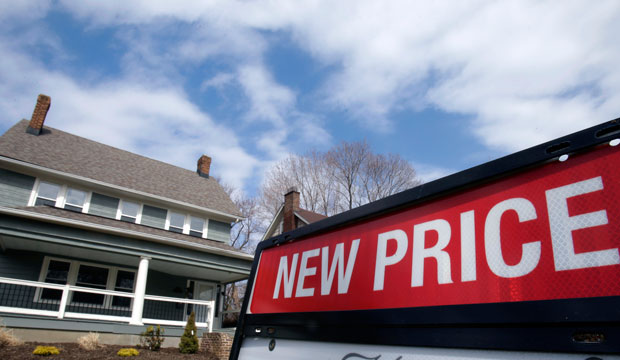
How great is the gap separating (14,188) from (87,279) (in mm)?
4459

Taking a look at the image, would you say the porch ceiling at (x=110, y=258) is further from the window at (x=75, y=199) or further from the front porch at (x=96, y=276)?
the window at (x=75, y=199)

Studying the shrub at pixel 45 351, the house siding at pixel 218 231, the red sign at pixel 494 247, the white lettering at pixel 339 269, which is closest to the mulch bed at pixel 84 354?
the shrub at pixel 45 351

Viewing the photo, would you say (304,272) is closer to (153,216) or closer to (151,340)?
(151,340)

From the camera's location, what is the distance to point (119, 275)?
1752 cm

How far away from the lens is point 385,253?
7.45 feet

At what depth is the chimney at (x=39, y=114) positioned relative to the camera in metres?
18.4

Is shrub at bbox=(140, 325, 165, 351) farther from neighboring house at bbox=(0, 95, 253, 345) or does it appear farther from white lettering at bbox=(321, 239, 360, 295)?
white lettering at bbox=(321, 239, 360, 295)

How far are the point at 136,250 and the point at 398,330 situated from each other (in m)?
15.4

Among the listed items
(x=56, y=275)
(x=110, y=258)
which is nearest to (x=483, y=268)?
(x=110, y=258)

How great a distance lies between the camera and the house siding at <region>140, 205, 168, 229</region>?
Result: 1880 centimetres

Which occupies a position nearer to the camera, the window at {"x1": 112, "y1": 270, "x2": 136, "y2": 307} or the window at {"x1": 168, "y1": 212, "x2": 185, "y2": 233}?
the window at {"x1": 112, "y1": 270, "x2": 136, "y2": 307}

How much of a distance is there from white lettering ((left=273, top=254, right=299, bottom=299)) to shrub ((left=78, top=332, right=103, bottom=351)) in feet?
35.9

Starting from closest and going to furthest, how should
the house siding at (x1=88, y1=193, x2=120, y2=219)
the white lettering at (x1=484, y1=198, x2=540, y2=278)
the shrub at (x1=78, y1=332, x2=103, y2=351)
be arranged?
the white lettering at (x1=484, y1=198, x2=540, y2=278)
the shrub at (x1=78, y1=332, x2=103, y2=351)
the house siding at (x1=88, y1=193, x2=120, y2=219)

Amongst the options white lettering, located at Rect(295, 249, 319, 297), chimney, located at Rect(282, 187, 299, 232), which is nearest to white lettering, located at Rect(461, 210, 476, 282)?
white lettering, located at Rect(295, 249, 319, 297)
